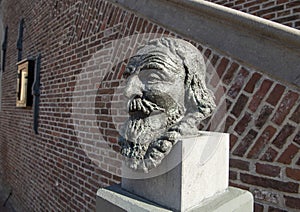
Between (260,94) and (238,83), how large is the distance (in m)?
0.18

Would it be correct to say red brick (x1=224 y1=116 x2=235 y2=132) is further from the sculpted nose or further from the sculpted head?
the sculpted nose

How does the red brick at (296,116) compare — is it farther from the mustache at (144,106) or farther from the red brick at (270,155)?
the mustache at (144,106)

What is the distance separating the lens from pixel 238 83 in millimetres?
1862

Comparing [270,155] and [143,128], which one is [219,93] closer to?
[270,155]

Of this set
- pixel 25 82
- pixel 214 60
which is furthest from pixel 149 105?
pixel 25 82

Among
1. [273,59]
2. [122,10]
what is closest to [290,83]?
[273,59]

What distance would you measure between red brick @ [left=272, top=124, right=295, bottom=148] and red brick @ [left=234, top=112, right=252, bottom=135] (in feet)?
0.72

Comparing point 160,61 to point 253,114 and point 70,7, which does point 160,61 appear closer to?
point 253,114

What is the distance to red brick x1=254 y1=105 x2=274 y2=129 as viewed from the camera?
A: 1.68 m

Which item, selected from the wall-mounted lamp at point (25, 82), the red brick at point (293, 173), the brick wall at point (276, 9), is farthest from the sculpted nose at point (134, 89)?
the wall-mounted lamp at point (25, 82)

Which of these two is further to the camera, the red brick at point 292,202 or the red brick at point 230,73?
the red brick at point 230,73

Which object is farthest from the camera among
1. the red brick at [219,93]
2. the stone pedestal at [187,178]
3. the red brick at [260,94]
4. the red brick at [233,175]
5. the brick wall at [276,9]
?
the brick wall at [276,9]

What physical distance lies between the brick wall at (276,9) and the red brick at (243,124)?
33.2 inches

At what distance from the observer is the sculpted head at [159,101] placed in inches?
48.0
